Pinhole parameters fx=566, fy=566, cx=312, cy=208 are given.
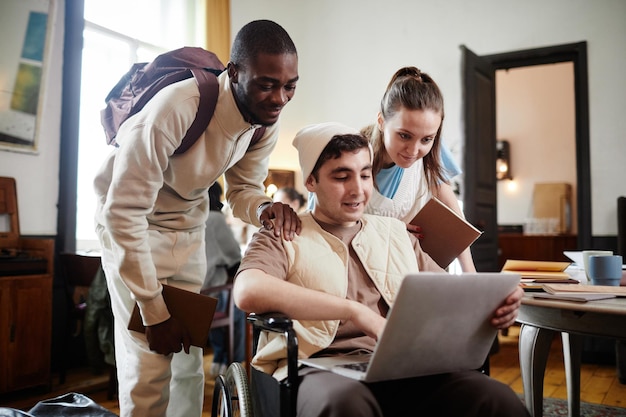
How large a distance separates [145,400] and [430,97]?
3.85ft

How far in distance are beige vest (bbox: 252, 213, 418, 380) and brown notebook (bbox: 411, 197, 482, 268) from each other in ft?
0.33

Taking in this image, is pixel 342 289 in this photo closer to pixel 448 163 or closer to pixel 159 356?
pixel 159 356

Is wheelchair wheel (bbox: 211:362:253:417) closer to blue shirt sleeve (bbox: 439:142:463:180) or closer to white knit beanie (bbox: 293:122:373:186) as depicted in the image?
white knit beanie (bbox: 293:122:373:186)

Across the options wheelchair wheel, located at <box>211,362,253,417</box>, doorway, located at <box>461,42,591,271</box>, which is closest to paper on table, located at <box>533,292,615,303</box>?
wheelchair wheel, located at <box>211,362,253,417</box>

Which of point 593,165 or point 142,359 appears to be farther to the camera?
point 593,165

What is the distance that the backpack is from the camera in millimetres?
1483

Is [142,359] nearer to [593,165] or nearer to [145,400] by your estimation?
[145,400]

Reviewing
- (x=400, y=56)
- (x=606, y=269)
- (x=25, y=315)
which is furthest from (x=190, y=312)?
(x=400, y=56)

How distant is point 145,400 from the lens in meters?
1.49

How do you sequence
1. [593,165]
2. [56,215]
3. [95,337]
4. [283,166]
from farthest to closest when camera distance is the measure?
[283,166] → [593,165] → [56,215] → [95,337]

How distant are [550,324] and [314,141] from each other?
0.74m

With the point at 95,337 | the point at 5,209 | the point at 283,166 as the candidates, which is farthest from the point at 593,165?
the point at 5,209

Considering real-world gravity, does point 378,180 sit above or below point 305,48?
below

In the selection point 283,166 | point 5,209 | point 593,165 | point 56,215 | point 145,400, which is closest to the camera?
point 145,400
